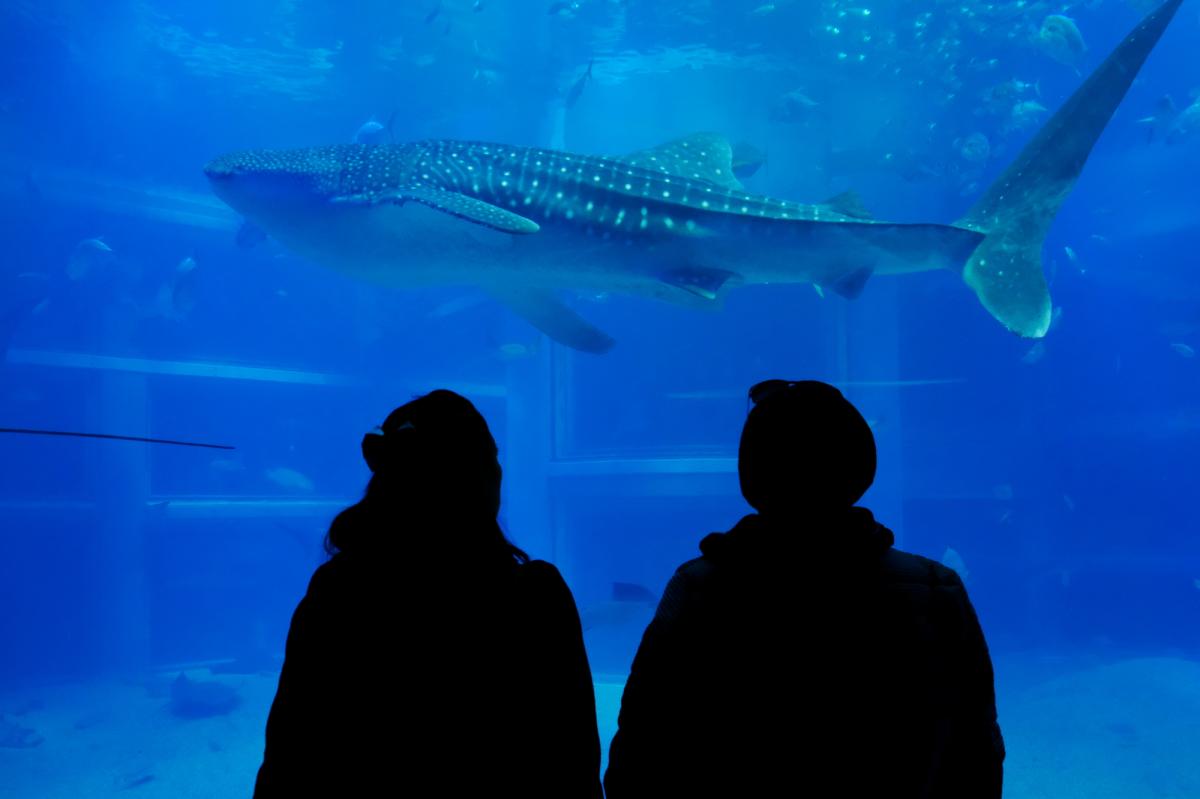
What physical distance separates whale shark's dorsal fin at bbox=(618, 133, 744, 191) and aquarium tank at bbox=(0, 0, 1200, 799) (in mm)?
4205

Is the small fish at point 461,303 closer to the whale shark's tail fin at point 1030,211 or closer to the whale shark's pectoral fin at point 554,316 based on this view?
the whale shark's pectoral fin at point 554,316

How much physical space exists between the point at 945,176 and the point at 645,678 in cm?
1727

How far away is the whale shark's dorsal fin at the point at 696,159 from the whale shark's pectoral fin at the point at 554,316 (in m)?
1.25

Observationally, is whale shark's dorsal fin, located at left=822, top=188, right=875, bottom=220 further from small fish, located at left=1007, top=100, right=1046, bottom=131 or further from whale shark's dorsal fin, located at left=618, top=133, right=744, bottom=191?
small fish, located at left=1007, top=100, right=1046, bottom=131

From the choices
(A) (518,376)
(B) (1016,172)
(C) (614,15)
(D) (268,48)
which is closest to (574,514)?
(A) (518,376)

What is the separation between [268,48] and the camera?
18516 mm

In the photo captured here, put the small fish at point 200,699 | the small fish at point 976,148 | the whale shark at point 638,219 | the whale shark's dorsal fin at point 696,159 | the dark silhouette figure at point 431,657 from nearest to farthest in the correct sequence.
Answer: the dark silhouette figure at point 431,657
the whale shark at point 638,219
the whale shark's dorsal fin at point 696,159
the small fish at point 200,699
the small fish at point 976,148

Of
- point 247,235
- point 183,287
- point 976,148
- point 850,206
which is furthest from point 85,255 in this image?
point 976,148

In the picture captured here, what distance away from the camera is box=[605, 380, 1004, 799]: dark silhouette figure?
1375 mm

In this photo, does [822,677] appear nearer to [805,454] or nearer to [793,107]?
[805,454]

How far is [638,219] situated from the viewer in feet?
16.6

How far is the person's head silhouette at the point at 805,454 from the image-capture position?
144cm

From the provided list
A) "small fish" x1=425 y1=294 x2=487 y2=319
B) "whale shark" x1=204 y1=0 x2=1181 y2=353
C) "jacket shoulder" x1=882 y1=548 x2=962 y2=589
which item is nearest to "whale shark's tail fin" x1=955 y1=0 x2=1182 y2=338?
"whale shark" x1=204 y1=0 x2=1181 y2=353

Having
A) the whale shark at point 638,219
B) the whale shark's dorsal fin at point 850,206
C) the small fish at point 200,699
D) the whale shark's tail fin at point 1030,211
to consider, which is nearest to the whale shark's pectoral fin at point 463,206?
the whale shark at point 638,219
